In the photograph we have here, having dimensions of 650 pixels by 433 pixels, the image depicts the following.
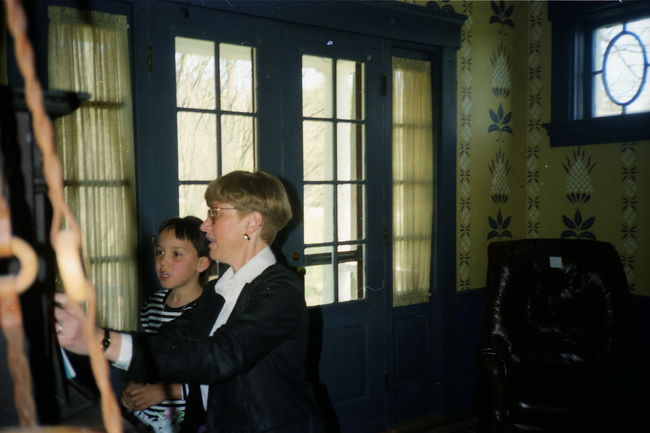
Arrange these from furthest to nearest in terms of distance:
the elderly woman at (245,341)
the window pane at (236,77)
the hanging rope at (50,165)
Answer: the window pane at (236,77), the elderly woman at (245,341), the hanging rope at (50,165)

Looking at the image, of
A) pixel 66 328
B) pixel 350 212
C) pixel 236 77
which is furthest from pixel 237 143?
pixel 66 328

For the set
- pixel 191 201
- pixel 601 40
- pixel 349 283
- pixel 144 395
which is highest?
pixel 601 40

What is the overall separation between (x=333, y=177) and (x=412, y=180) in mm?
619

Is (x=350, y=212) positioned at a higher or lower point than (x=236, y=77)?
lower

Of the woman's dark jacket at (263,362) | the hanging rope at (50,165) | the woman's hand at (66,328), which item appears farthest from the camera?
the woman's dark jacket at (263,362)

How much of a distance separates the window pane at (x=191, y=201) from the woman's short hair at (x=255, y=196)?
0.91 m

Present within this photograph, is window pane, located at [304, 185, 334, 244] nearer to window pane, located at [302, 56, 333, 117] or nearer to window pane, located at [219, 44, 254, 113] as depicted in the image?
window pane, located at [302, 56, 333, 117]

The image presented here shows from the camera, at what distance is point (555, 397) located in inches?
101

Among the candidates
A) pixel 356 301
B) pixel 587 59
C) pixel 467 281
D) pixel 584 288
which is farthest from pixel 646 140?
pixel 356 301

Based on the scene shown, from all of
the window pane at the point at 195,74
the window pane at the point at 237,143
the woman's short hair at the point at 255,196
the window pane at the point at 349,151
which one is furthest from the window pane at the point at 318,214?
the woman's short hair at the point at 255,196

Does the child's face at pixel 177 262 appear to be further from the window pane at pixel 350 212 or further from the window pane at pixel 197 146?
the window pane at pixel 350 212

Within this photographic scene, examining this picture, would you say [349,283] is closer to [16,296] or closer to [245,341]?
[245,341]

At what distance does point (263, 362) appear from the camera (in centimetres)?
146

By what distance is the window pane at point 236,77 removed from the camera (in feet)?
8.70
